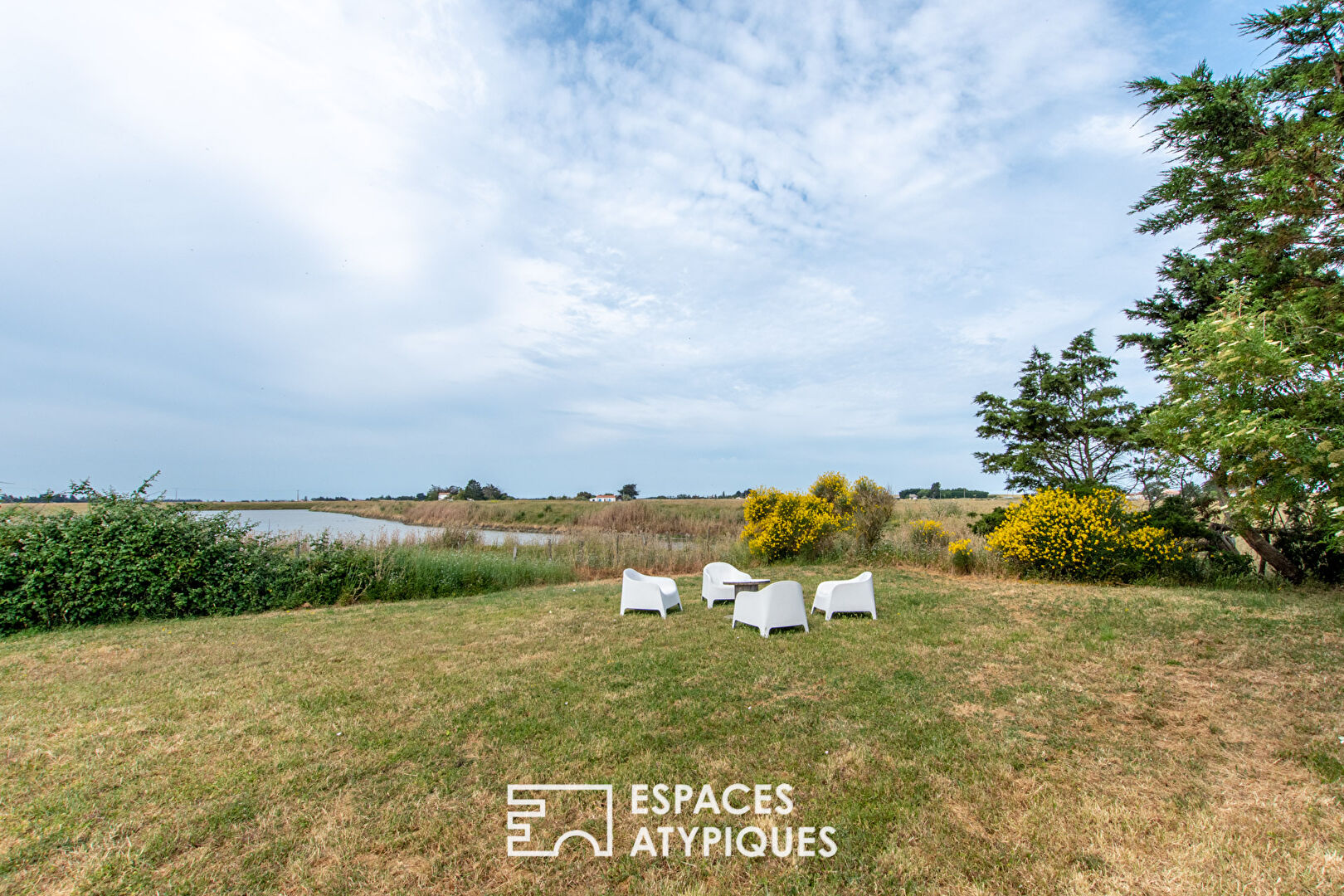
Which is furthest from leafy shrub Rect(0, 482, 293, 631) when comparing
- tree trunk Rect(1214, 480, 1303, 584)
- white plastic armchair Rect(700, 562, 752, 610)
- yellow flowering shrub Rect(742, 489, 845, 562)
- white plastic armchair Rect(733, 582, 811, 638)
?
tree trunk Rect(1214, 480, 1303, 584)

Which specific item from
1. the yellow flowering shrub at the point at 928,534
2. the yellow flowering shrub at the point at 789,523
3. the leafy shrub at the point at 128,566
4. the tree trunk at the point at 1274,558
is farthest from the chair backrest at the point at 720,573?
the tree trunk at the point at 1274,558

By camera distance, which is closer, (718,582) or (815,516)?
(718,582)

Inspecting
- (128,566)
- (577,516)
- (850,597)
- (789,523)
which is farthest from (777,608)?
(577,516)

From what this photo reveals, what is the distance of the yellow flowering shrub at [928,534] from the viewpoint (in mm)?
12820

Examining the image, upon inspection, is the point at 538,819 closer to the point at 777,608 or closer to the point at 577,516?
the point at 777,608

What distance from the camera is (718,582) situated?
812cm

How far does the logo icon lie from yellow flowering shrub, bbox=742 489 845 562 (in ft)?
32.0

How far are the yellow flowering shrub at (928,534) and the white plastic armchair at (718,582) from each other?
6.57 meters

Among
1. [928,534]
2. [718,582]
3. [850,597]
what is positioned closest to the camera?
[850,597]

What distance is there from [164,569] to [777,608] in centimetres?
863

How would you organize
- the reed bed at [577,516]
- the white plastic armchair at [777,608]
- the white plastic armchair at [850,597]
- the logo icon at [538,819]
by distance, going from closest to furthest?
the logo icon at [538,819]
the white plastic armchair at [777,608]
the white plastic armchair at [850,597]
the reed bed at [577,516]

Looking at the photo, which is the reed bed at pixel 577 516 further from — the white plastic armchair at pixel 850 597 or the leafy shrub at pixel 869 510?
the white plastic armchair at pixel 850 597

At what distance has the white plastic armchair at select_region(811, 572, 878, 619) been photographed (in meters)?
7.00

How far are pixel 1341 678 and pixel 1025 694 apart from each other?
257 cm
